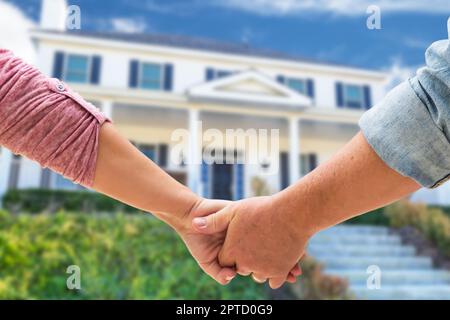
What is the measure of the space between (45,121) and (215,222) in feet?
2.51

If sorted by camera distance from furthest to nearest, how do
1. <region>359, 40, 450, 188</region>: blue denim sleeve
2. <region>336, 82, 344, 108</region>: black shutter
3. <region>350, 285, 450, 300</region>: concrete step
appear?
<region>336, 82, 344, 108</region>: black shutter, <region>350, 285, 450, 300</region>: concrete step, <region>359, 40, 450, 188</region>: blue denim sleeve

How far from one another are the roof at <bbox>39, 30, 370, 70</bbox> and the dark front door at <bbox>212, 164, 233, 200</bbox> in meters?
3.19

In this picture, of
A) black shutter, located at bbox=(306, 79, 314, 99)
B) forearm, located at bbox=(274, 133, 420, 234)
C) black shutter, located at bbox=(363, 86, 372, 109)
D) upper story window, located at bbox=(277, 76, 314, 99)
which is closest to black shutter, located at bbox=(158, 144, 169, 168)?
upper story window, located at bbox=(277, 76, 314, 99)

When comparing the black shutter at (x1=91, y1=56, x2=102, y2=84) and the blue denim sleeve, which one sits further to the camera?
the black shutter at (x1=91, y1=56, x2=102, y2=84)

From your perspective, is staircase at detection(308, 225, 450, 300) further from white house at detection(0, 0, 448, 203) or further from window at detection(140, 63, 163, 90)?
window at detection(140, 63, 163, 90)

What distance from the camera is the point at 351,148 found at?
3.46ft

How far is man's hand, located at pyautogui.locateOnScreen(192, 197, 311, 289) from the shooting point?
1.46 meters

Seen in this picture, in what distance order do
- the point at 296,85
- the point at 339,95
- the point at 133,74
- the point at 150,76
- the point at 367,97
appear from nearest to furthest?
1. the point at 133,74
2. the point at 150,76
3. the point at 296,85
4. the point at 339,95
5. the point at 367,97

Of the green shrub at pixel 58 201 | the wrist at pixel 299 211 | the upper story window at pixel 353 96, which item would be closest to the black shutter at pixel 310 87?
the upper story window at pixel 353 96

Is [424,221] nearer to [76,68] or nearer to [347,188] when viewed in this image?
[347,188]

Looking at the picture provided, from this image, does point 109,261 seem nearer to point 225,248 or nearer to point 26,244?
point 26,244

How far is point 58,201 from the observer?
670cm

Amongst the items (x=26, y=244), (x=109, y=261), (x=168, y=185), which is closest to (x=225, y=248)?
(x=168, y=185)

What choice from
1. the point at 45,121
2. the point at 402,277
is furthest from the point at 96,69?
the point at 45,121
